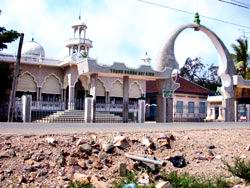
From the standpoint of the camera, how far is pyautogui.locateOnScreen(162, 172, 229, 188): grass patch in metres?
9.27

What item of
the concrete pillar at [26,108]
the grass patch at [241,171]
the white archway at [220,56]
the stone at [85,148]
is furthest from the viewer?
the white archway at [220,56]

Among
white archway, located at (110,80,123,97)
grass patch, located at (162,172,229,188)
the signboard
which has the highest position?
white archway, located at (110,80,123,97)

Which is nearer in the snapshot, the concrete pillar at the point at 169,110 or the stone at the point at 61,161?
the stone at the point at 61,161

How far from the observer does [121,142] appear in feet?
37.2

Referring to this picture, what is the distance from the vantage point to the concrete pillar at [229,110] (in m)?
27.5

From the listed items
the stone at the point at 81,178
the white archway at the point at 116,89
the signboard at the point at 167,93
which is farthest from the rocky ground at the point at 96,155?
the white archway at the point at 116,89

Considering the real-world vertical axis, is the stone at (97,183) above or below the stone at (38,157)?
below

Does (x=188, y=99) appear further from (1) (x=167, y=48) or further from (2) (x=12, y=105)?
(2) (x=12, y=105)

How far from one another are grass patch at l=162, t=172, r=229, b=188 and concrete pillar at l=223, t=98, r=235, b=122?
705 inches

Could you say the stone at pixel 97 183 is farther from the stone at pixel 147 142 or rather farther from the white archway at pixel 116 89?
the white archway at pixel 116 89

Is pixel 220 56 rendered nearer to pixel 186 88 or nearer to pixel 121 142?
pixel 186 88

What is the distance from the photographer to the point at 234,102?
28312mm

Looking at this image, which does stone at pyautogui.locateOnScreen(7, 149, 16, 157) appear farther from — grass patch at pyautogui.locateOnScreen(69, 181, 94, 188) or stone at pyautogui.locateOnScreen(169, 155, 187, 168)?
stone at pyautogui.locateOnScreen(169, 155, 187, 168)

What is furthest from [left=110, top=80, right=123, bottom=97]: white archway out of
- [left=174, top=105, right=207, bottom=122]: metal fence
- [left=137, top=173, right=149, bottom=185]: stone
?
[left=137, top=173, right=149, bottom=185]: stone
